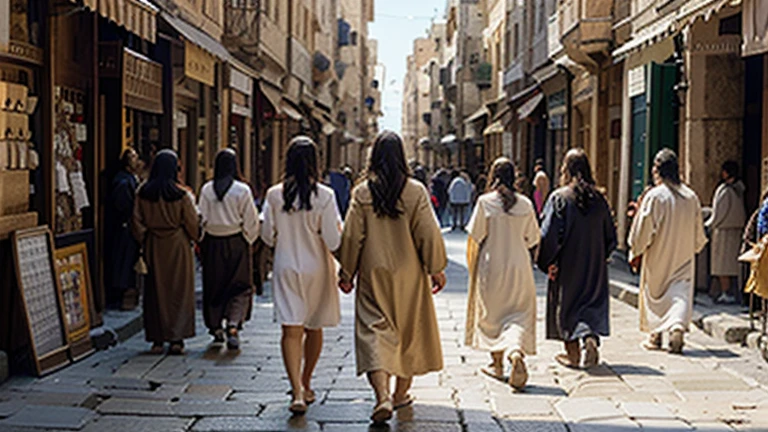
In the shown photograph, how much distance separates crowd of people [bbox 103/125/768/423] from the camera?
6785mm

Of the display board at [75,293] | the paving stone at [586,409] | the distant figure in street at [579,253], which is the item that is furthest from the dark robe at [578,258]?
the display board at [75,293]

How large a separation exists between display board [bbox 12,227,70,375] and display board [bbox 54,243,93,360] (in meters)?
0.12

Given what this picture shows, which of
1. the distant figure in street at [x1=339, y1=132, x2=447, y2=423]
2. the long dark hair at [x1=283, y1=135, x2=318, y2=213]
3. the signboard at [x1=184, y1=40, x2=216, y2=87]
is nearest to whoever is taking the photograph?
the distant figure in street at [x1=339, y1=132, x2=447, y2=423]

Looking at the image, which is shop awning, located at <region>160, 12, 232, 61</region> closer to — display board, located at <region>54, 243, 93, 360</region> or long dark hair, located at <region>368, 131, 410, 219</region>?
display board, located at <region>54, 243, 93, 360</region>

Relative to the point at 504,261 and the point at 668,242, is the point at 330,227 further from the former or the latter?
the point at 668,242

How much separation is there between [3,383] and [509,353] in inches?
142

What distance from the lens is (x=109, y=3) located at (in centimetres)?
884

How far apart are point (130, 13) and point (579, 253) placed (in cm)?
434

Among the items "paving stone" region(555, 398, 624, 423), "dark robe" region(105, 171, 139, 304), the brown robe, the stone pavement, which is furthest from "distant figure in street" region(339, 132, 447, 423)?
"dark robe" region(105, 171, 139, 304)

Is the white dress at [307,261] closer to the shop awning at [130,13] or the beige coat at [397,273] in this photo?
the beige coat at [397,273]

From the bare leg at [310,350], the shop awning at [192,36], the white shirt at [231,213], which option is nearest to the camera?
the bare leg at [310,350]

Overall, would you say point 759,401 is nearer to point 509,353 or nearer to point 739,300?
point 509,353

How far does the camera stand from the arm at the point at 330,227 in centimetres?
709

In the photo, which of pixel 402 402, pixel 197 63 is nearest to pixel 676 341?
pixel 402 402
